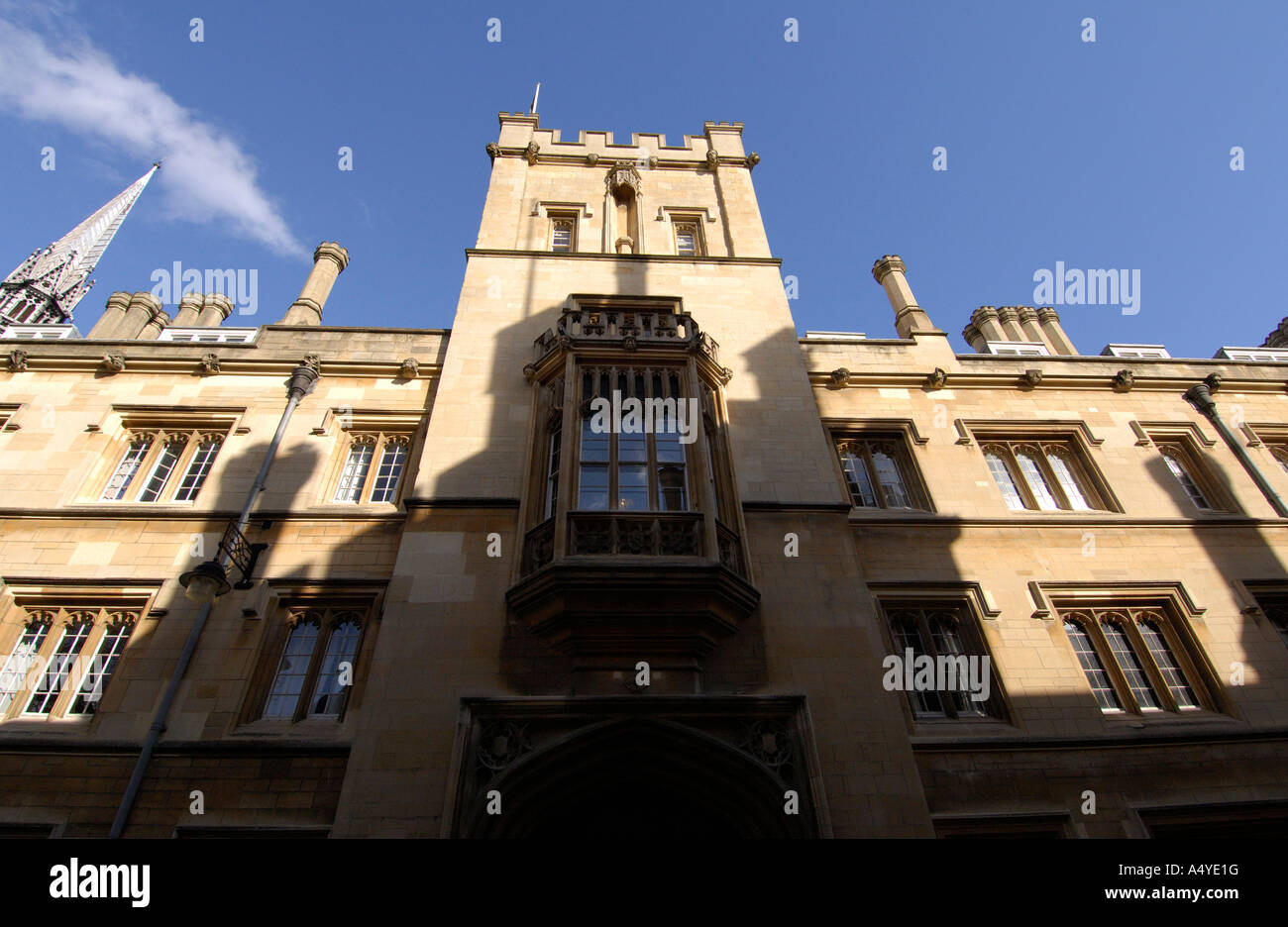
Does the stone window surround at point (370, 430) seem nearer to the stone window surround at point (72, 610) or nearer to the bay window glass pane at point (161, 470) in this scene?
the bay window glass pane at point (161, 470)

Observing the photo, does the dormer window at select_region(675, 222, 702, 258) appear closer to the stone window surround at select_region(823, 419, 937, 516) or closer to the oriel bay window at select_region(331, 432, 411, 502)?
the stone window surround at select_region(823, 419, 937, 516)

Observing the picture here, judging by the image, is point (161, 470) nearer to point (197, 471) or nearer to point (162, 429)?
point (197, 471)

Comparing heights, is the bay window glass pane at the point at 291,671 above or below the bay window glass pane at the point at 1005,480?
below

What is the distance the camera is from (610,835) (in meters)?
8.38

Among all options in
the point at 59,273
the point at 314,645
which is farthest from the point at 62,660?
the point at 59,273

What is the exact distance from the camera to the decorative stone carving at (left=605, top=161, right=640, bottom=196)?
58.9ft

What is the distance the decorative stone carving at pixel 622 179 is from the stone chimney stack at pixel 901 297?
674cm

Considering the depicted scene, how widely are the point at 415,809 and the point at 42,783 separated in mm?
4783

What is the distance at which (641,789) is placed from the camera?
842 centimetres

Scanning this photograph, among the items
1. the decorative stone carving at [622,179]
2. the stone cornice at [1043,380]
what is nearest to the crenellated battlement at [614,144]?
the decorative stone carving at [622,179]

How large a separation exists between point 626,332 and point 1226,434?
12263 mm

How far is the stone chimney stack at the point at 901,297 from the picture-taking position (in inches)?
627
